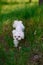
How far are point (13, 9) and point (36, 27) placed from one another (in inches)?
44.5

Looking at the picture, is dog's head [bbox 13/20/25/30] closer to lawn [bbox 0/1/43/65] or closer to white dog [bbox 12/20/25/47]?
white dog [bbox 12/20/25/47]

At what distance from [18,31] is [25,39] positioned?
26 centimetres

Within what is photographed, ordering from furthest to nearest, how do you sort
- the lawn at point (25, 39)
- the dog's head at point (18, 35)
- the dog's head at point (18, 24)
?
the dog's head at point (18, 24) → the dog's head at point (18, 35) → the lawn at point (25, 39)

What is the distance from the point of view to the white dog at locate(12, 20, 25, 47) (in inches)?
193

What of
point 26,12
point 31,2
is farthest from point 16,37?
point 31,2

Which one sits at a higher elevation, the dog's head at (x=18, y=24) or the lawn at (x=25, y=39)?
the dog's head at (x=18, y=24)

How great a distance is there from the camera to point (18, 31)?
Result: 4.98m

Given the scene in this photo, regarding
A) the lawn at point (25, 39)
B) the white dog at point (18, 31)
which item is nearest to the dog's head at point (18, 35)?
the white dog at point (18, 31)

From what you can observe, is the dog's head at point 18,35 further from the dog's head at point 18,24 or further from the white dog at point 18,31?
the dog's head at point 18,24

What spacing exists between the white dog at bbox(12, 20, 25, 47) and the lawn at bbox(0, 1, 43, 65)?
0.11m

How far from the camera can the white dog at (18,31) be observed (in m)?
4.91

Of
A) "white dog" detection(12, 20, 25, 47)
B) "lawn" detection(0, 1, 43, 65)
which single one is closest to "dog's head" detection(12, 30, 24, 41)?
"white dog" detection(12, 20, 25, 47)

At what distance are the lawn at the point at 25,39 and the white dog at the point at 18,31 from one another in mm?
106

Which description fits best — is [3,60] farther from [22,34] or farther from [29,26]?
[29,26]
